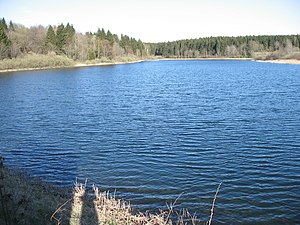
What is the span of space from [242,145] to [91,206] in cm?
1190

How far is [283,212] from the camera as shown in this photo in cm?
1234

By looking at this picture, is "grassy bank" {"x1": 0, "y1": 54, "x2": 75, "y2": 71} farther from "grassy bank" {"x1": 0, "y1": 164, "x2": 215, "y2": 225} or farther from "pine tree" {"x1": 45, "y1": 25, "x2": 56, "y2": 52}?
"grassy bank" {"x1": 0, "y1": 164, "x2": 215, "y2": 225}

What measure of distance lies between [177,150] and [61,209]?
1062 cm

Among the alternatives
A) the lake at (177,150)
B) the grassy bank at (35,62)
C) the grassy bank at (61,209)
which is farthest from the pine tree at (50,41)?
the grassy bank at (61,209)

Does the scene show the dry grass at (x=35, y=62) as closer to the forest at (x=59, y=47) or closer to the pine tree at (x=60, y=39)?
the forest at (x=59, y=47)

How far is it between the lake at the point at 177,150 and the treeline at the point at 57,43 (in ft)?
224

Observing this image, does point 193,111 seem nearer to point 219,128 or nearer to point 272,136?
point 219,128

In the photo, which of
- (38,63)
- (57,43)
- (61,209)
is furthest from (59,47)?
(61,209)

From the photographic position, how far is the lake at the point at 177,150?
13.6m

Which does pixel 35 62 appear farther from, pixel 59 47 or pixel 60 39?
pixel 60 39

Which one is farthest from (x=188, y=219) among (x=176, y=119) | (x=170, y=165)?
(x=176, y=119)

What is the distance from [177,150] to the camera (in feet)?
65.5

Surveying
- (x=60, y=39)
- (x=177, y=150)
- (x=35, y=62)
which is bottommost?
(x=177, y=150)

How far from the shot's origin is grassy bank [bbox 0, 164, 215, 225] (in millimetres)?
9031
